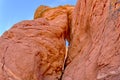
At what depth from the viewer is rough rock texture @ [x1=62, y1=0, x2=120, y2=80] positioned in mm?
10422

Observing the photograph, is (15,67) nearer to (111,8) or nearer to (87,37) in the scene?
(87,37)

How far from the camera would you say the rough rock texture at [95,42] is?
10.4m

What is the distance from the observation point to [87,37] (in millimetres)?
14125

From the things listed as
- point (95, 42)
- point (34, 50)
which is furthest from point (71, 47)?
point (95, 42)

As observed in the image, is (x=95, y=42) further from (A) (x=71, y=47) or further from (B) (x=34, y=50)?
(B) (x=34, y=50)

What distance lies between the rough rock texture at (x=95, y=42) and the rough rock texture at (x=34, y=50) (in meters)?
0.69

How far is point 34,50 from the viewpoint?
520 inches

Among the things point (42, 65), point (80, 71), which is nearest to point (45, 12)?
point (42, 65)

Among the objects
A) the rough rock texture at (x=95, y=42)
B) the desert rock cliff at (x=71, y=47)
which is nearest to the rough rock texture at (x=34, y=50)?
the desert rock cliff at (x=71, y=47)

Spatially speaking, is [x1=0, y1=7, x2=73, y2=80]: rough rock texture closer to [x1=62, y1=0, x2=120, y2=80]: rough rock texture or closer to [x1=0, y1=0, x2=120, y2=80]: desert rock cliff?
[x1=0, y1=0, x2=120, y2=80]: desert rock cliff

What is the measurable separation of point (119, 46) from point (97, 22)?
271cm

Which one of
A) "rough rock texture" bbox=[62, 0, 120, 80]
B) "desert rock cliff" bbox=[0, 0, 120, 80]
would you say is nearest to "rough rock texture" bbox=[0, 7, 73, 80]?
"desert rock cliff" bbox=[0, 0, 120, 80]

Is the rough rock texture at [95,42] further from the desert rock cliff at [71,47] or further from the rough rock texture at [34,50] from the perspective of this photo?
the rough rock texture at [34,50]

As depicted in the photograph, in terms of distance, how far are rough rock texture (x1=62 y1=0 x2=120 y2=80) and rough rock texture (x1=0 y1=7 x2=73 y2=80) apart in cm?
69
